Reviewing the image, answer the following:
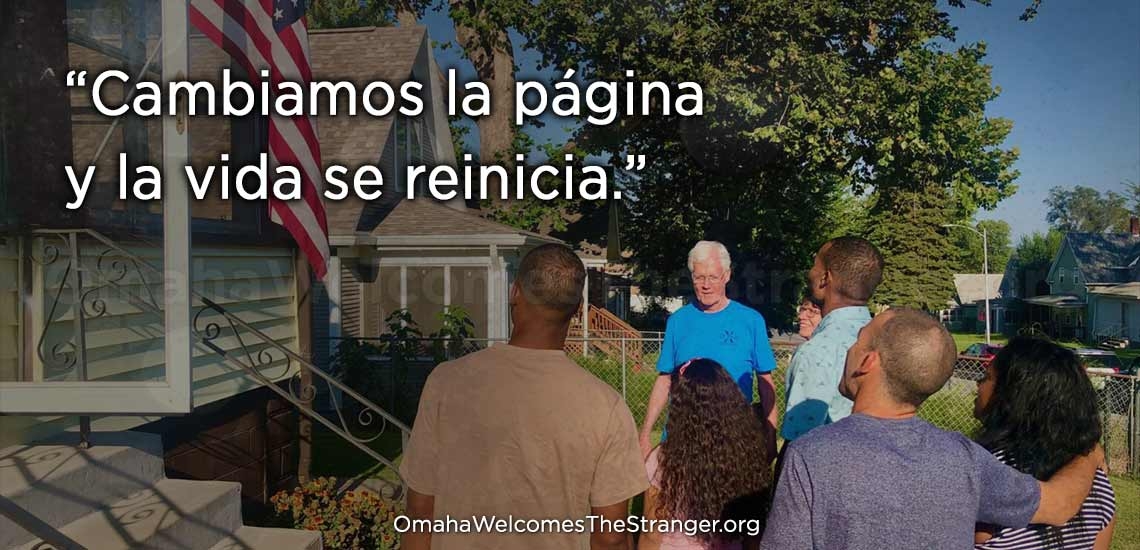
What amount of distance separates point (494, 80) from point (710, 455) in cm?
1750

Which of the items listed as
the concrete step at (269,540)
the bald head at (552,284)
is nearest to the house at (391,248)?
the concrete step at (269,540)

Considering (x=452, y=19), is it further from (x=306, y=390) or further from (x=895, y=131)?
(x=306, y=390)

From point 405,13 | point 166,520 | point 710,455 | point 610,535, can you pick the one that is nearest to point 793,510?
point 610,535

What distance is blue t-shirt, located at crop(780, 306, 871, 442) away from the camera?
12.0 feet

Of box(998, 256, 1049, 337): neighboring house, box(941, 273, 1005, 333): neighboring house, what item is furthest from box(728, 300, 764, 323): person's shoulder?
box(941, 273, 1005, 333): neighboring house

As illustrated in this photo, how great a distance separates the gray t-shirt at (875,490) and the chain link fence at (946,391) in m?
3.66

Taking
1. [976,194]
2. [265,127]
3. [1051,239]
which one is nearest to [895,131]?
[976,194]

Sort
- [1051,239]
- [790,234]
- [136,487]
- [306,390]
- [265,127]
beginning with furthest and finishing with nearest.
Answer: [1051,239] → [790,234] → [265,127] → [306,390] → [136,487]

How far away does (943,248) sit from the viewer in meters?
37.3

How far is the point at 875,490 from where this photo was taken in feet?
6.17

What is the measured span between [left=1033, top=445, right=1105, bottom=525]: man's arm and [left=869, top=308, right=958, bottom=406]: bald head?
2.10 feet

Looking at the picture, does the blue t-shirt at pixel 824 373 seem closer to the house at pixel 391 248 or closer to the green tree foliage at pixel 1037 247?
the house at pixel 391 248

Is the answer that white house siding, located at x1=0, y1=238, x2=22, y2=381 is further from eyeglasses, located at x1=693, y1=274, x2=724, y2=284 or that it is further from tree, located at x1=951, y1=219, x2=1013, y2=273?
tree, located at x1=951, y1=219, x2=1013, y2=273

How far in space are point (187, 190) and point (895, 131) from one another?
63.0 feet
